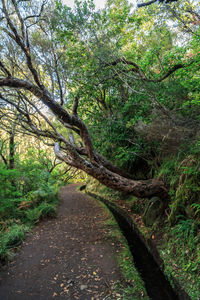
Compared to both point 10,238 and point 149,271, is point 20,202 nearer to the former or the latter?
point 10,238

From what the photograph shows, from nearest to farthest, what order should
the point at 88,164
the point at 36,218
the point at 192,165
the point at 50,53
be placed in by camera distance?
the point at 192,165 < the point at 88,164 < the point at 36,218 < the point at 50,53

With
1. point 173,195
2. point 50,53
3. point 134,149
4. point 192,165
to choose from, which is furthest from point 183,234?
point 50,53

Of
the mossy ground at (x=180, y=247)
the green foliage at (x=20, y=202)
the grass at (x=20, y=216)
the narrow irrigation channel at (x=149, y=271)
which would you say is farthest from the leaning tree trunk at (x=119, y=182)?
the grass at (x=20, y=216)

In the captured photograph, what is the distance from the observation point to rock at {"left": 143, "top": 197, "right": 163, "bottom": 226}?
192 inches

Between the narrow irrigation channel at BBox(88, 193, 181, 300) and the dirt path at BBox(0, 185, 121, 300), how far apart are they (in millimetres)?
544

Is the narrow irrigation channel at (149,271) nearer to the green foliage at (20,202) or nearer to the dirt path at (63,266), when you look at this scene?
the dirt path at (63,266)

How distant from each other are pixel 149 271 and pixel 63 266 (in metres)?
1.92

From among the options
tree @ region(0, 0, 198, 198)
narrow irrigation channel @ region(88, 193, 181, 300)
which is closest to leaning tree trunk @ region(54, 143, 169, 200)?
tree @ region(0, 0, 198, 198)

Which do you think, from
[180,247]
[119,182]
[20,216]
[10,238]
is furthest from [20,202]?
[180,247]

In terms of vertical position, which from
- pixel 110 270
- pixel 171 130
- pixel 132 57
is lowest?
pixel 110 270

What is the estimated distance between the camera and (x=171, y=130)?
14.6ft

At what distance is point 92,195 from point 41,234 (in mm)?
6061

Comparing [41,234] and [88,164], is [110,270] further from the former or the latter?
[41,234]

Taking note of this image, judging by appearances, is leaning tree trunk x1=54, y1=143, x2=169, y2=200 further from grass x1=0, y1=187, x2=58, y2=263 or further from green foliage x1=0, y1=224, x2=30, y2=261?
green foliage x1=0, y1=224, x2=30, y2=261
